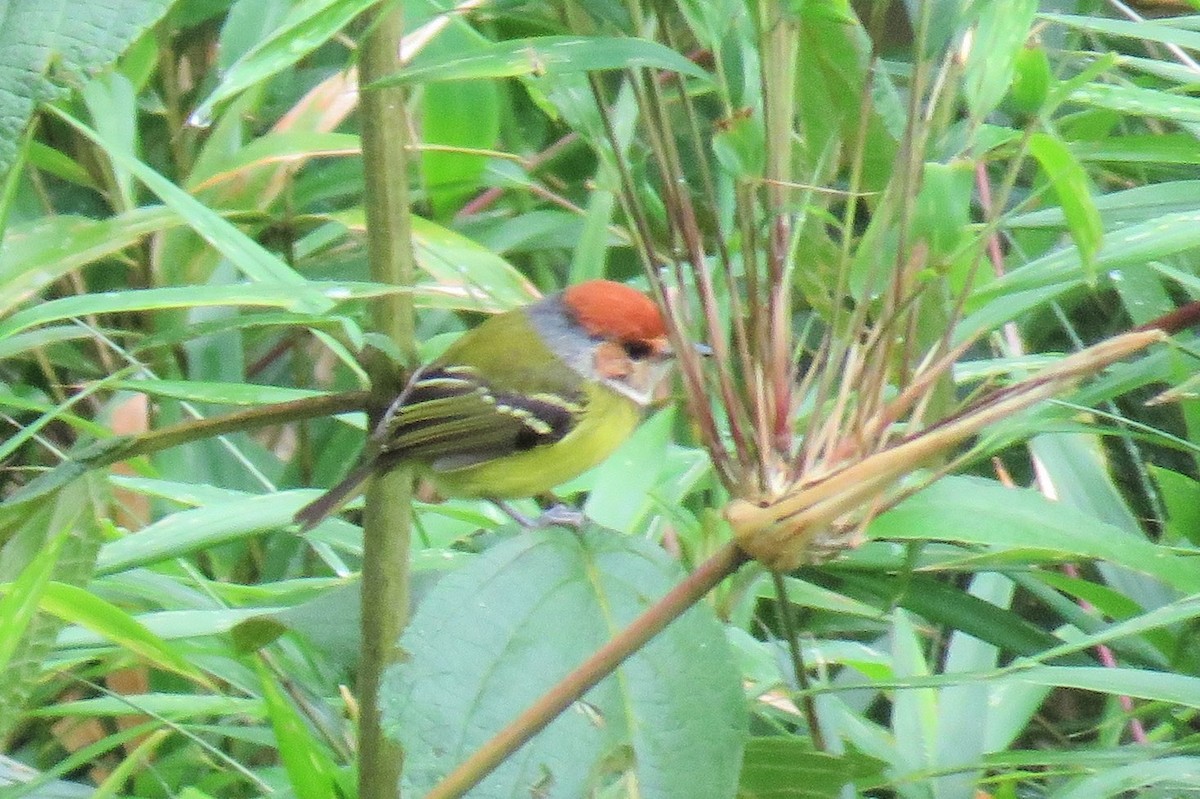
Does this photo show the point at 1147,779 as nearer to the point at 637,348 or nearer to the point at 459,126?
the point at 637,348

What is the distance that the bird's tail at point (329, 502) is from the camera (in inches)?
50.8

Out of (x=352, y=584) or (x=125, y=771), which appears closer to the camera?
(x=352, y=584)

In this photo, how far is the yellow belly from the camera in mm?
1653

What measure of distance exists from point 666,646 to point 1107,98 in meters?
0.67

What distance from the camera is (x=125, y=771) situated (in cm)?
127

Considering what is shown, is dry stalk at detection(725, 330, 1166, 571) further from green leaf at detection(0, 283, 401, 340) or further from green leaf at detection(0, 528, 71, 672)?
green leaf at detection(0, 528, 71, 672)

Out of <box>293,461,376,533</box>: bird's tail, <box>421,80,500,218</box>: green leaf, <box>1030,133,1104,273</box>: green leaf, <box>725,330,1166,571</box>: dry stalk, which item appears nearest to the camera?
<box>725,330,1166,571</box>: dry stalk

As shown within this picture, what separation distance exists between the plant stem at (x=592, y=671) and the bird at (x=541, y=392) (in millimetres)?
811

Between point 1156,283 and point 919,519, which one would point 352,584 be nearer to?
point 919,519

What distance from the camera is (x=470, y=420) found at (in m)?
1.63

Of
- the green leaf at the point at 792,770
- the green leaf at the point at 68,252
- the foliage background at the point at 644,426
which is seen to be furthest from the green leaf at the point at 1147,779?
the green leaf at the point at 68,252

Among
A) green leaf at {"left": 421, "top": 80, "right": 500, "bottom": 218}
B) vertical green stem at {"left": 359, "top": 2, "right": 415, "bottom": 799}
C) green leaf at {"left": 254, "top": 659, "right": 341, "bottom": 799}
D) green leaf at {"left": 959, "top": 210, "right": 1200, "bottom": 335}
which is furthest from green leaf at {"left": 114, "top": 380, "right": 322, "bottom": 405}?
green leaf at {"left": 421, "top": 80, "right": 500, "bottom": 218}

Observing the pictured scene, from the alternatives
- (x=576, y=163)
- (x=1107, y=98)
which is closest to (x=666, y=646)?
(x=1107, y=98)

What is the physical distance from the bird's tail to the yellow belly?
0.85ft
